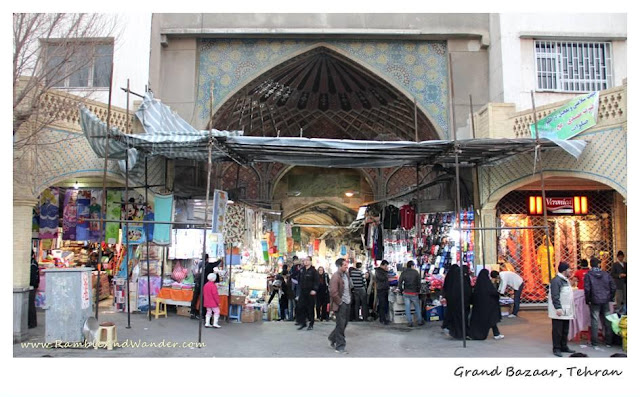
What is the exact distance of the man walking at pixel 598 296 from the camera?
25.7 feet

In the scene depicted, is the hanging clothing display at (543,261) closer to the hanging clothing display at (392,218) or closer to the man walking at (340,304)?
the hanging clothing display at (392,218)

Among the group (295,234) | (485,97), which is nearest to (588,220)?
(485,97)

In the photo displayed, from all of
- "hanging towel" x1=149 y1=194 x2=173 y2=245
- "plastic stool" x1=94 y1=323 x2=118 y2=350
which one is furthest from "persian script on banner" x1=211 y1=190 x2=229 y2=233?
"plastic stool" x1=94 y1=323 x2=118 y2=350

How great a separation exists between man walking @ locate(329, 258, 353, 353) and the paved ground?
0.18 meters

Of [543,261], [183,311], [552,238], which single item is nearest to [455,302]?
[543,261]

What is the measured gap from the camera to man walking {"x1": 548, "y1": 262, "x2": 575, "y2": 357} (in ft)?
24.2

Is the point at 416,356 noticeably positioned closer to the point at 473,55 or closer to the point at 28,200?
the point at 28,200

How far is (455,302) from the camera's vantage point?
886 cm

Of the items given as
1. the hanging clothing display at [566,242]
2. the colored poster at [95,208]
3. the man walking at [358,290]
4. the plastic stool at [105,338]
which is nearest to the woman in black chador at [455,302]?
the man walking at [358,290]

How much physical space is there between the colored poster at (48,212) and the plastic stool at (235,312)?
4585mm

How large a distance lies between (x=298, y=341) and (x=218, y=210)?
253cm

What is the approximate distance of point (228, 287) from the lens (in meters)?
10.3

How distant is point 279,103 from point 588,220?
8.81 metres

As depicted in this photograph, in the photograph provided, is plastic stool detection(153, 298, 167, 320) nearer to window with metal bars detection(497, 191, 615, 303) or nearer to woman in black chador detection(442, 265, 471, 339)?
woman in black chador detection(442, 265, 471, 339)
